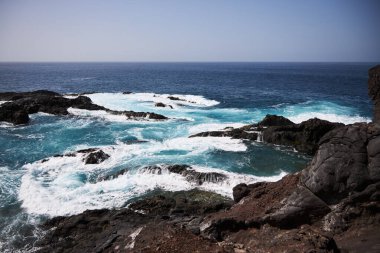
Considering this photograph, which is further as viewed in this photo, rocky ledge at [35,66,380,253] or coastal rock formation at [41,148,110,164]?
coastal rock formation at [41,148,110,164]

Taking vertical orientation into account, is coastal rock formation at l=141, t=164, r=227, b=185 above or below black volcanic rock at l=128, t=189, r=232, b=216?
above

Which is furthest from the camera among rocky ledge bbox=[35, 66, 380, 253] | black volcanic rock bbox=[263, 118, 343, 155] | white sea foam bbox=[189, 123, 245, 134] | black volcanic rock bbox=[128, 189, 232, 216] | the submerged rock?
white sea foam bbox=[189, 123, 245, 134]

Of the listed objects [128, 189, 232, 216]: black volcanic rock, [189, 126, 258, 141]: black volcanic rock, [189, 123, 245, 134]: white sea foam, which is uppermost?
[189, 126, 258, 141]: black volcanic rock

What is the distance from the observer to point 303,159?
27453 mm

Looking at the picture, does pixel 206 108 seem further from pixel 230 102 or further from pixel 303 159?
pixel 303 159

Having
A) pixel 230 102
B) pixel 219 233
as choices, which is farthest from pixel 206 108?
pixel 219 233

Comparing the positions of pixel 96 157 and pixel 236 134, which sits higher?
pixel 236 134

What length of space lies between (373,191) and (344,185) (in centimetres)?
97

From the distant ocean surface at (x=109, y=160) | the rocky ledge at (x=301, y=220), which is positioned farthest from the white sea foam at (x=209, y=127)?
the rocky ledge at (x=301, y=220)

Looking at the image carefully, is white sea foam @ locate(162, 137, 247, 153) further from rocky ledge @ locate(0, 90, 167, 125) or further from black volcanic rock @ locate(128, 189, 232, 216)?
rocky ledge @ locate(0, 90, 167, 125)

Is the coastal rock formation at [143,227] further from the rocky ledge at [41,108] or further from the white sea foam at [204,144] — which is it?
the rocky ledge at [41,108]

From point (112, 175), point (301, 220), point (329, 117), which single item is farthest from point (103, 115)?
point (301, 220)

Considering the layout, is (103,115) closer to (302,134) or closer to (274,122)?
(274,122)

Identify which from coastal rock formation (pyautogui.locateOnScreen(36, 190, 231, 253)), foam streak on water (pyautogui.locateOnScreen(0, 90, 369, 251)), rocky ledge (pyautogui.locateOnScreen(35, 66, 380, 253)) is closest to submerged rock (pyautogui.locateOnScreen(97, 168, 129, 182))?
foam streak on water (pyautogui.locateOnScreen(0, 90, 369, 251))
